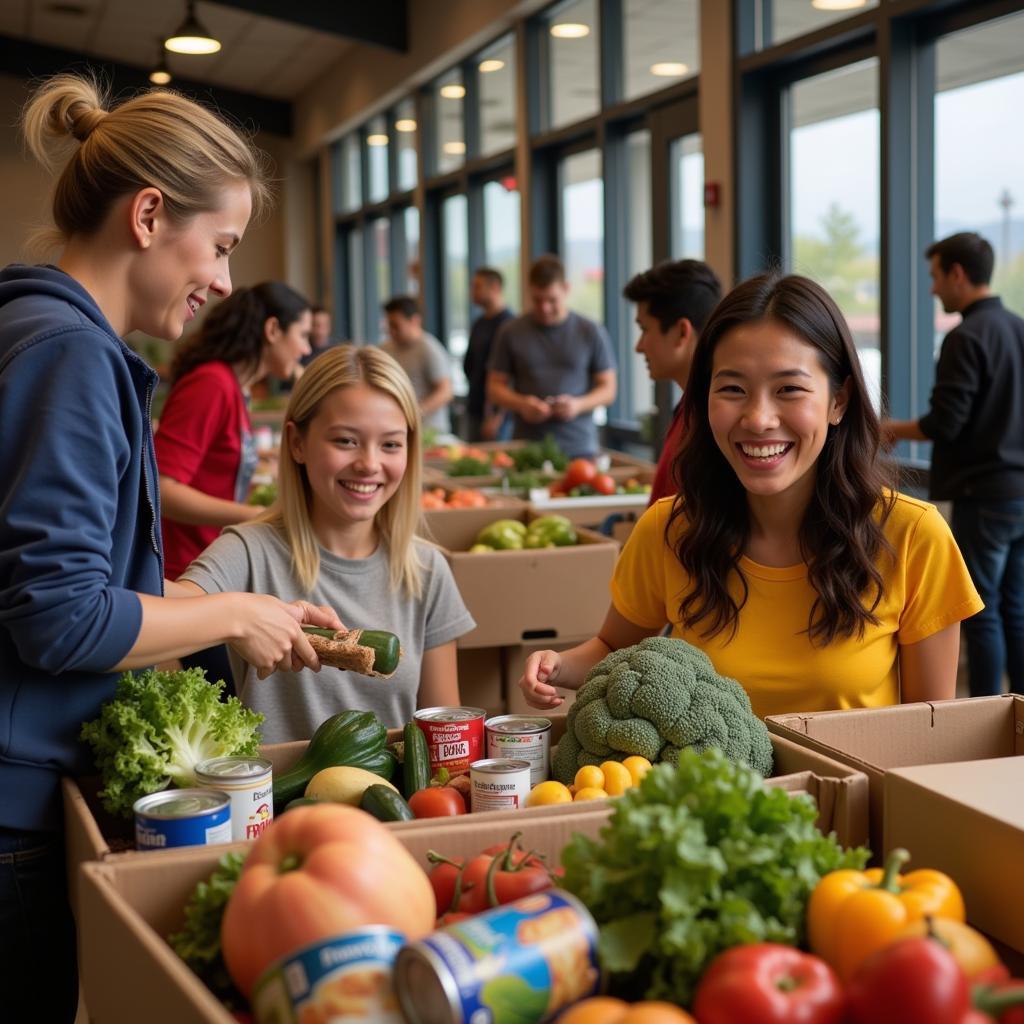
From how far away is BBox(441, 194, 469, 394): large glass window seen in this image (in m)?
10.7

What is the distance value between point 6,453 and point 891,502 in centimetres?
125

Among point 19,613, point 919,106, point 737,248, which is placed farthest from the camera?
point 737,248

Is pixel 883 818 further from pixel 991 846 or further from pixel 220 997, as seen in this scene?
pixel 220 997

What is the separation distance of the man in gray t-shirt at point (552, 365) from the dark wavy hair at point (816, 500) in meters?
3.81

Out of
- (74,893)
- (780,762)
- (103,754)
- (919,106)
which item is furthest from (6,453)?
(919,106)

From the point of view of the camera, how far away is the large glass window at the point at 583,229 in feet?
26.3

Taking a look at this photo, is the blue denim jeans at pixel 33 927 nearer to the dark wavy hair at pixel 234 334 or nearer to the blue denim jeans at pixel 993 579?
the dark wavy hair at pixel 234 334

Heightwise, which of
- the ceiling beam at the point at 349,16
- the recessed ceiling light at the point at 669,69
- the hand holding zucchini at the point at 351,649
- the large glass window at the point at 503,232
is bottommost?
the hand holding zucchini at the point at 351,649

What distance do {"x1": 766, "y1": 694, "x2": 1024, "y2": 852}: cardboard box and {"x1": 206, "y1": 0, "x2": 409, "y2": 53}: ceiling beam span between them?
28.0 ft

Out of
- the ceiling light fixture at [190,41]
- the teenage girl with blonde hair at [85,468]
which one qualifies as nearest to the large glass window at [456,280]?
the ceiling light fixture at [190,41]

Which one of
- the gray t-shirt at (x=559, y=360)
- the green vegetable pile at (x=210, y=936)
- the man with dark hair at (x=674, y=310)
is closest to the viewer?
the green vegetable pile at (x=210, y=936)

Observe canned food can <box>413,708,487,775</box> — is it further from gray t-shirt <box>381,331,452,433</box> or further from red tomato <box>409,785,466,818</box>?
gray t-shirt <box>381,331,452,433</box>

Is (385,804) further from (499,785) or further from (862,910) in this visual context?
(862,910)

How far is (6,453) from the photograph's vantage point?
1.32 metres
